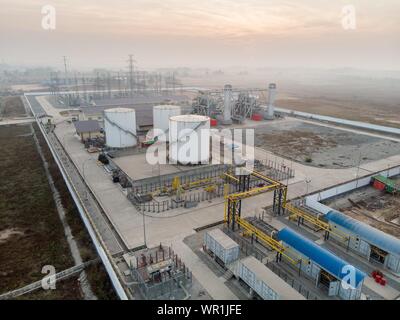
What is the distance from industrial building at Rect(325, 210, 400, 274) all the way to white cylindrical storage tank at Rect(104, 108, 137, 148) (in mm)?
30479

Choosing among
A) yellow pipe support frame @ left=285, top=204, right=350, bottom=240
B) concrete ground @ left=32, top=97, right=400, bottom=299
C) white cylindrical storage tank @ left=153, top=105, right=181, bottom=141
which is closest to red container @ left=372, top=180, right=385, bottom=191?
concrete ground @ left=32, top=97, right=400, bottom=299

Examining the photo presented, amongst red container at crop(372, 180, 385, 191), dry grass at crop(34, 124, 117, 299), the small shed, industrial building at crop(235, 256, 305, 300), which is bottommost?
dry grass at crop(34, 124, 117, 299)

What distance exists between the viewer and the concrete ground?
19562mm

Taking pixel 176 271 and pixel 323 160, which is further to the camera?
pixel 323 160

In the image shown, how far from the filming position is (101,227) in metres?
23.2

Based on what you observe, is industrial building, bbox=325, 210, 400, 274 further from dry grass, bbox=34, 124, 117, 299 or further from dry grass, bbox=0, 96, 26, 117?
dry grass, bbox=0, 96, 26, 117

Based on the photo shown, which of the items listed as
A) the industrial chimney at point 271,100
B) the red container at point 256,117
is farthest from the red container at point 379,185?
the industrial chimney at point 271,100

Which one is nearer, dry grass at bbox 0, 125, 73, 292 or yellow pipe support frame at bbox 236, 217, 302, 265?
yellow pipe support frame at bbox 236, 217, 302, 265

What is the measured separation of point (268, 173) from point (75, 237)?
22008 millimetres

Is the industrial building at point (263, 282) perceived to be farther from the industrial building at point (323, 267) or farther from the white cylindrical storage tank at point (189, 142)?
the white cylindrical storage tank at point (189, 142)

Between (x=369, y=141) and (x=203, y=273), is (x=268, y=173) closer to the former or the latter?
(x=203, y=273)

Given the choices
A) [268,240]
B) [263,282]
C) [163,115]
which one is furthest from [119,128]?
[263,282]

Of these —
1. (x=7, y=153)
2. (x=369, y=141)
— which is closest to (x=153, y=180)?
(x=7, y=153)

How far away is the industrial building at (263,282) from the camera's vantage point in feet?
49.1
